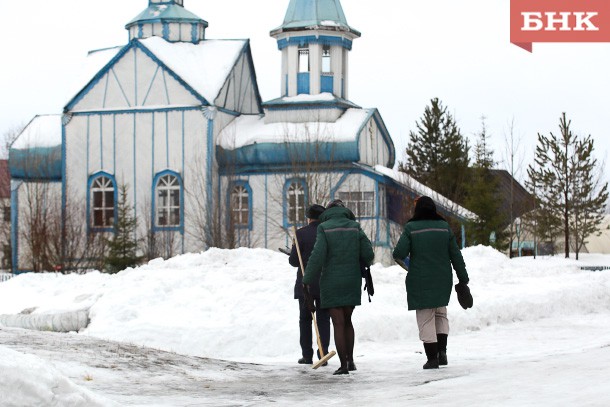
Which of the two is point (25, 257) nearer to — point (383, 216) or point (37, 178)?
point (37, 178)

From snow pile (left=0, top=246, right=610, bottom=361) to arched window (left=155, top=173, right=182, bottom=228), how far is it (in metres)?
17.5

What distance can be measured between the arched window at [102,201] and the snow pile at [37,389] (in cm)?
3451

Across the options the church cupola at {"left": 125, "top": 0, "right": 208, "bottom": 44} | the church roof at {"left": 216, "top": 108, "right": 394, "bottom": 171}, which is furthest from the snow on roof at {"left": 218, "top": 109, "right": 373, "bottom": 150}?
the church cupola at {"left": 125, "top": 0, "right": 208, "bottom": 44}

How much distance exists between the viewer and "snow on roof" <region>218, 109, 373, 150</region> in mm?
39250

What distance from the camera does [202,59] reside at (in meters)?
42.8

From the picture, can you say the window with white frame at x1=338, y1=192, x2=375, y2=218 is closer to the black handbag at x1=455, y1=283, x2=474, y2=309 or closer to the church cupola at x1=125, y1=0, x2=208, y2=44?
the church cupola at x1=125, y1=0, x2=208, y2=44

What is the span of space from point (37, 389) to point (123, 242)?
1149 inches

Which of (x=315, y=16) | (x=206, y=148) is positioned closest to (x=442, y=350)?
(x=206, y=148)

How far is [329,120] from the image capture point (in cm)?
4112

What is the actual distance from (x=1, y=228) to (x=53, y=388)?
51.3 metres

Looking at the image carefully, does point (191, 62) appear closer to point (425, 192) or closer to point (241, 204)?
point (241, 204)

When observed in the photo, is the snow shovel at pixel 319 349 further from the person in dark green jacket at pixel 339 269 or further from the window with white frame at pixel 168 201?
the window with white frame at pixel 168 201

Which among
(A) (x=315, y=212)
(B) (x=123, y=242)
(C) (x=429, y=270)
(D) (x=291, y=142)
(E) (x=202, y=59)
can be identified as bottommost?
(B) (x=123, y=242)

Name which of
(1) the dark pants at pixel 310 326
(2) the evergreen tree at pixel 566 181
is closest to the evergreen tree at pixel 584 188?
(2) the evergreen tree at pixel 566 181
